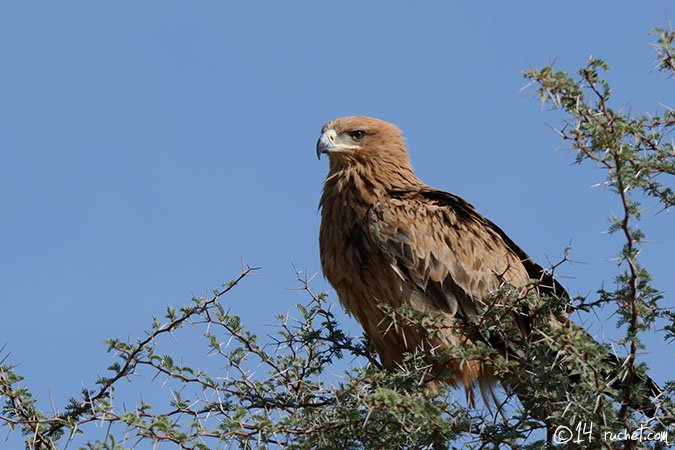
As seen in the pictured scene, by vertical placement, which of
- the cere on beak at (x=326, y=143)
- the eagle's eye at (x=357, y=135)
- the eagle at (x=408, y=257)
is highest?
the eagle's eye at (x=357, y=135)

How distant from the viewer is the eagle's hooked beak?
702 centimetres

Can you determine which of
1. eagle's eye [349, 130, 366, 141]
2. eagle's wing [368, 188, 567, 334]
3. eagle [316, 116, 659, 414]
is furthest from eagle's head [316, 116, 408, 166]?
eagle's wing [368, 188, 567, 334]

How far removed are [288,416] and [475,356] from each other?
37.0 inches

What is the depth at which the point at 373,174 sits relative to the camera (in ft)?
22.8

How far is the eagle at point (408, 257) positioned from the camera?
6.11 m

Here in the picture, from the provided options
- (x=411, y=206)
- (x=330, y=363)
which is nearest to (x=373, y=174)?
(x=411, y=206)

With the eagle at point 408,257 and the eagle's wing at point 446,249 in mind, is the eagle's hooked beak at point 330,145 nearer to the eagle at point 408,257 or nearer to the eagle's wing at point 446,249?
the eagle at point 408,257

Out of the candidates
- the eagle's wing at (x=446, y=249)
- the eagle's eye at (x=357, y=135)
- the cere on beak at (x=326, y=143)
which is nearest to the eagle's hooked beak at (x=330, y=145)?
the cere on beak at (x=326, y=143)

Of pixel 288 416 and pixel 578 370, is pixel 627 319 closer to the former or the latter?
pixel 578 370

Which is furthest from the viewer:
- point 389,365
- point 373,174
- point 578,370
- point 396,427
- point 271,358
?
point 373,174

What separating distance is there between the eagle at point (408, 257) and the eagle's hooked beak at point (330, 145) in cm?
2

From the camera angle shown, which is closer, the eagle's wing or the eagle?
the eagle

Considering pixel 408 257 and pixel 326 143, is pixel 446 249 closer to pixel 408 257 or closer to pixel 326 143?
pixel 408 257

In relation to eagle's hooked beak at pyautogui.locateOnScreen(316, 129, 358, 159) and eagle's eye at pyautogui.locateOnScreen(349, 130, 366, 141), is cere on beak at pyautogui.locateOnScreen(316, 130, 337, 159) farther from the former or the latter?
eagle's eye at pyautogui.locateOnScreen(349, 130, 366, 141)
